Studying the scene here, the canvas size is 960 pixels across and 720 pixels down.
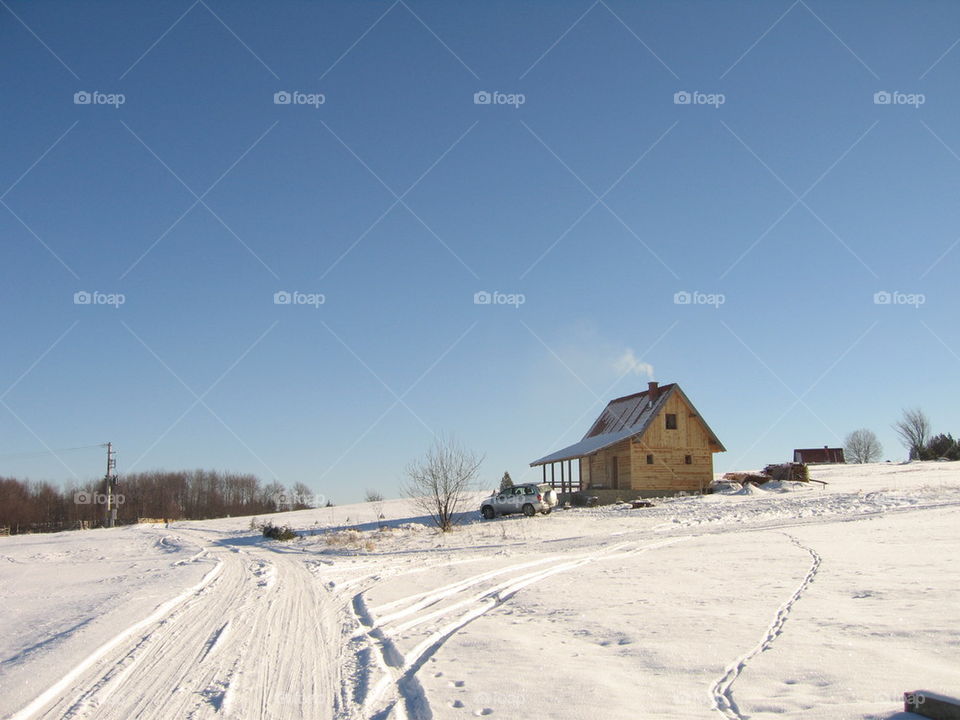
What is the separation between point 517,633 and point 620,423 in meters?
34.8

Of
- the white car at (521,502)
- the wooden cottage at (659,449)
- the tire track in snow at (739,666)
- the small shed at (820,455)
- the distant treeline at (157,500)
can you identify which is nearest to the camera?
the tire track in snow at (739,666)

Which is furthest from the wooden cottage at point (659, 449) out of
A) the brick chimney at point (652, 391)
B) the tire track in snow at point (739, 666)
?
the tire track in snow at point (739, 666)

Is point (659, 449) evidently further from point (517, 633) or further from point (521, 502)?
point (517, 633)

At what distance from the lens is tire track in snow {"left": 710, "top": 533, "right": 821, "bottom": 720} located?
18.3 feet

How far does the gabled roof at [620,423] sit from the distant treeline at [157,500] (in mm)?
47605

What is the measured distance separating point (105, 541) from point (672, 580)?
29.9 metres

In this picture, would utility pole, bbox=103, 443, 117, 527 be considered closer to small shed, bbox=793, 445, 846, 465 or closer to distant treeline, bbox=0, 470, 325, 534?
distant treeline, bbox=0, 470, 325, 534

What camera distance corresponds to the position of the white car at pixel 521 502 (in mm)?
33531

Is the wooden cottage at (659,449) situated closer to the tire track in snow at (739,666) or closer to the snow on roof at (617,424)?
the snow on roof at (617,424)

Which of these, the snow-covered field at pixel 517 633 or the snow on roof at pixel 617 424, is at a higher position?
the snow on roof at pixel 617 424

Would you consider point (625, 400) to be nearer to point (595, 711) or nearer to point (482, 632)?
point (482, 632)

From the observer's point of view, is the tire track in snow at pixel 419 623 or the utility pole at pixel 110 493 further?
the utility pole at pixel 110 493

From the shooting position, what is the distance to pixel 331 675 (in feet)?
23.3

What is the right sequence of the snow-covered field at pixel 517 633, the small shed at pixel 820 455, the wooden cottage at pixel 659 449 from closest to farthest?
the snow-covered field at pixel 517 633 → the wooden cottage at pixel 659 449 → the small shed at pixel 820 455
